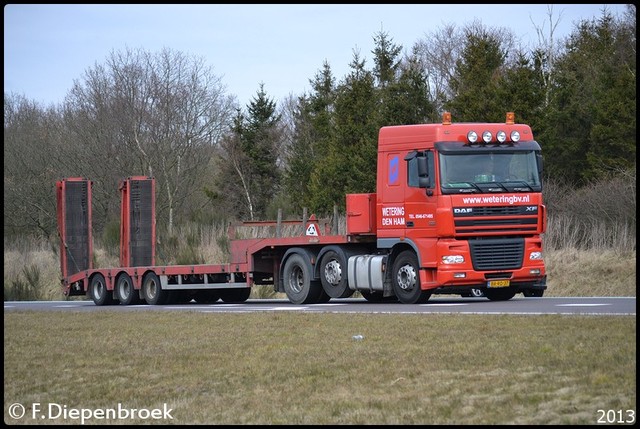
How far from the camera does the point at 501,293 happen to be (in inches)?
916

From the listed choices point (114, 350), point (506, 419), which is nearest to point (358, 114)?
point (114, 350)

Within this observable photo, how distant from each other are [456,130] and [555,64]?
1487 inches

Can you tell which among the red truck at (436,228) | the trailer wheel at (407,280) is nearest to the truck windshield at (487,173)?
the red truck at (436,228)

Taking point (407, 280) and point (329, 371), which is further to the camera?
point (407, 280)

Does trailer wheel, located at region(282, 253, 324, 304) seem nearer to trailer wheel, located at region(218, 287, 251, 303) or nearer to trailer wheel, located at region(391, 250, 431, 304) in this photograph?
trailer wheel, located at region(391, 250, 431, 304)

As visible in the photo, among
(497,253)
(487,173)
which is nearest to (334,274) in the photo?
(497,253)

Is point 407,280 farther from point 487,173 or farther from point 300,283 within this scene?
point 300,283

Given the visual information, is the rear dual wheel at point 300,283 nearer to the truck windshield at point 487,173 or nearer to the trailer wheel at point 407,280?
the trailer wheel at point 407,280

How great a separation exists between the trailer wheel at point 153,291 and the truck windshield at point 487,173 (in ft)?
29.8

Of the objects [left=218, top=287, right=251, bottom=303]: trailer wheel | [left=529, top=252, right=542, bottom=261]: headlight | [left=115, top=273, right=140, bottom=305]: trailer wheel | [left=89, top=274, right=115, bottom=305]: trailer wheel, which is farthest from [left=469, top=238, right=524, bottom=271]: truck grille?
[left=89, top=274, right=115, bottom=305]: trailer wheel

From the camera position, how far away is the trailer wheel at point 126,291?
2820 centimetres

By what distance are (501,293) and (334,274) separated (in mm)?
3598

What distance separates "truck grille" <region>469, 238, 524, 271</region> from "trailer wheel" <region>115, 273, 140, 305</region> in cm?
1015

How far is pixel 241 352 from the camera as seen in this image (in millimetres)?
13352
